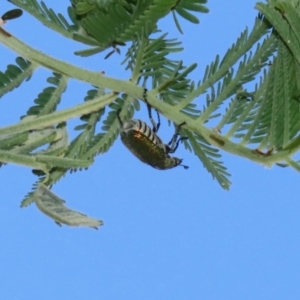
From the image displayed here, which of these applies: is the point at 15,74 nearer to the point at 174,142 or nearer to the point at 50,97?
the point at 50,97

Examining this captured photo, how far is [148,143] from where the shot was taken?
2617 mm

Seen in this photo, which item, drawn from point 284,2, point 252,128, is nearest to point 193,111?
point 252,128

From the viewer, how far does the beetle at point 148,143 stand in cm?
A: 237

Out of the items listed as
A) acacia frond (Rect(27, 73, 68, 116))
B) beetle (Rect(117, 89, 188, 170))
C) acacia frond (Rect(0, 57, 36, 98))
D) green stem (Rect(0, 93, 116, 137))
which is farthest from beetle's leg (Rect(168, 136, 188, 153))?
acacia frond (Rect(0, 57, 36, 98))

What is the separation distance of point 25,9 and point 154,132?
0.84 meters

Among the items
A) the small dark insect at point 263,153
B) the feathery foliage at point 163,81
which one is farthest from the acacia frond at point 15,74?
the small dark insect at point 263,153

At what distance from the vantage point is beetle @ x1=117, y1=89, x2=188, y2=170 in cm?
237

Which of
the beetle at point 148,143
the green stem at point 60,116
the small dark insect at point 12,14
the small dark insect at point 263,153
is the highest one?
the beetle at point 148,143

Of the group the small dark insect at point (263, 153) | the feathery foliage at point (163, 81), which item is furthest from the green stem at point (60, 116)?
the small dark insect at point (263, 153)

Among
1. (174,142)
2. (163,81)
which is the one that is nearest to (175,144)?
(174,142)

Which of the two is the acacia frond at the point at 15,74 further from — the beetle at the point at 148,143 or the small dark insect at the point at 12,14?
the beetle at the point at 148,143

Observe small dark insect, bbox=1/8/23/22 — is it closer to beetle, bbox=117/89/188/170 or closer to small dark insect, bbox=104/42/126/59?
small dark insect, bbox=104/42/126/59

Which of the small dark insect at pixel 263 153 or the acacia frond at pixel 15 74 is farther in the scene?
the acacia frond at pixel 15 74

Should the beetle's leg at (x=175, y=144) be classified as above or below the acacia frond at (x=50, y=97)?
above
